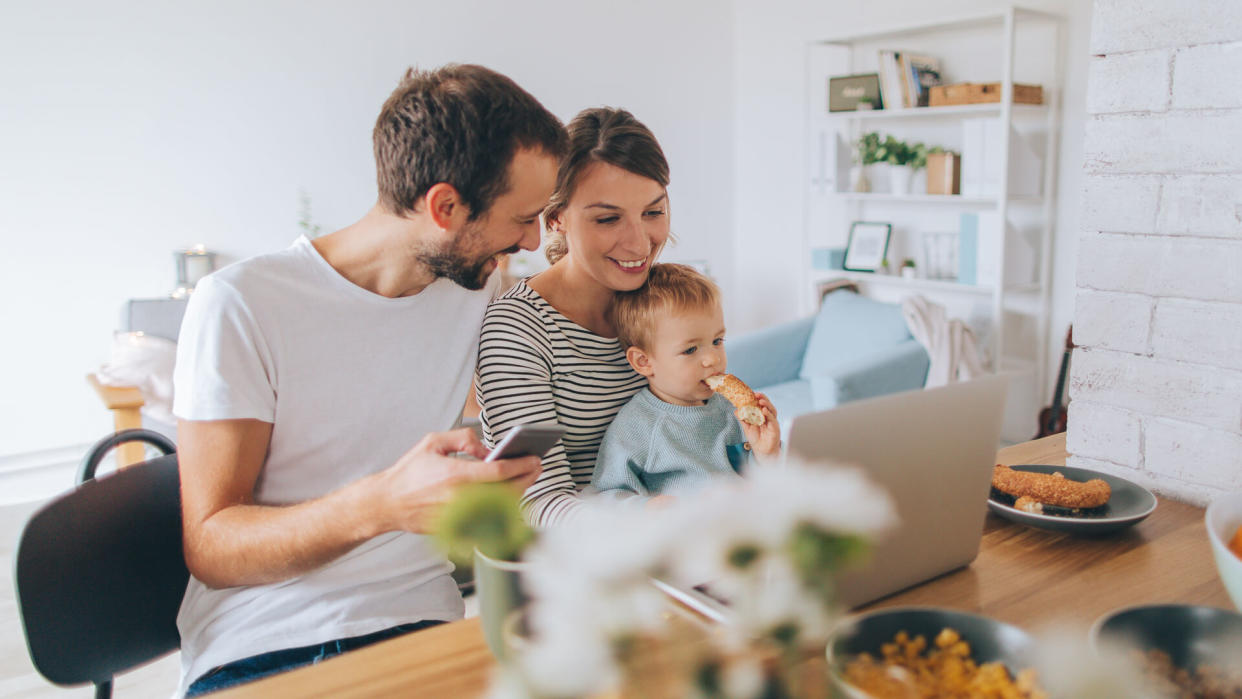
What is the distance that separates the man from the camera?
1190mm

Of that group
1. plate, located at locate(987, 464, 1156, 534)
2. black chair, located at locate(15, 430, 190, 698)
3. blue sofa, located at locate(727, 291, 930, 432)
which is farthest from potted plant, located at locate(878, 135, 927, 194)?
black chair, located at locate(15, 430, 190, 698)

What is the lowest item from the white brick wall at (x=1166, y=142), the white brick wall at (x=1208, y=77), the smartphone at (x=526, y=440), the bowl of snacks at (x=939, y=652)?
the bowl of snacks at (x=939, y=652)

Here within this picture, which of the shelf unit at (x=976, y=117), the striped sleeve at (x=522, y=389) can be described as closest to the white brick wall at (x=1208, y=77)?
the striped sleeve at (x=522, y=389)

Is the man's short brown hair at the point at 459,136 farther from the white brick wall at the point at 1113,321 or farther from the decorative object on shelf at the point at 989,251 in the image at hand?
the decorative object on shelf at the point at 989,251

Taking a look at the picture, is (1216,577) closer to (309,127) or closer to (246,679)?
(246,679)

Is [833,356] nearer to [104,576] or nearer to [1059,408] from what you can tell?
[1059,408]

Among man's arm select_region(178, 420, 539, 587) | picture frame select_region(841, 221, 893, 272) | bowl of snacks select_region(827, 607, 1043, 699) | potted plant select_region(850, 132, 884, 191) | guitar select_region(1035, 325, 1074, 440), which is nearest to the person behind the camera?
bowl of snacks select_region(827, 607, 1043, 699)

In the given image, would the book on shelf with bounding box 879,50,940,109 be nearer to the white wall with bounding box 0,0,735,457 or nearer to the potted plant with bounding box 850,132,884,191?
the potted plant with bounding box 850,132,884,191

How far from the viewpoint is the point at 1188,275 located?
122cm

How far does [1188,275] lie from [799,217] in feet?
14.3

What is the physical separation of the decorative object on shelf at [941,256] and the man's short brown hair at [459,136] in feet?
11.9

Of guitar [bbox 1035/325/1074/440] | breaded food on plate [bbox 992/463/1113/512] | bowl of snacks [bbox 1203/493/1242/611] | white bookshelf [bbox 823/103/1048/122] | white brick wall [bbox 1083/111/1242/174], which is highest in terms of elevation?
white bookshelf [bbox 823/103/1048/122]

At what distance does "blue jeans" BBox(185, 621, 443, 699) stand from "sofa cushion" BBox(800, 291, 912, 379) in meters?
3.01

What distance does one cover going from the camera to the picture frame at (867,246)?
187 inches
